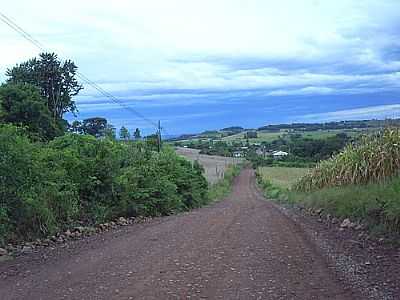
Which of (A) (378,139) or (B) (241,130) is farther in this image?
(B) (241,130)

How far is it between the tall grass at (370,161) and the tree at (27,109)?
867 inches

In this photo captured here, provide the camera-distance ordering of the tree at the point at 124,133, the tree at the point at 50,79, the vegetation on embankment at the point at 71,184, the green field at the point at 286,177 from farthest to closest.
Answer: the green field at the point at 286,177, the tree at the point at 50,79, the tree at the point at 124,133, the vegetation on embankment at the point at 71,184

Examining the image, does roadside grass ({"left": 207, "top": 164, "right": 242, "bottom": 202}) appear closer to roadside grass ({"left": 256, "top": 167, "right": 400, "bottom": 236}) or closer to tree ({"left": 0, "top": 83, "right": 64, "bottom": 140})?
tree ({"left": 0, "top": 83, "right": 64, "bottom": 140})

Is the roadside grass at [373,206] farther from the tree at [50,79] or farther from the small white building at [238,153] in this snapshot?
the small white building at [238,153]

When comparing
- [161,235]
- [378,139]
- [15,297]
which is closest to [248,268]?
[15,297]

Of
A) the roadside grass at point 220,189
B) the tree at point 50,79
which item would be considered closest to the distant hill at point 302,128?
the roadside grass at point 220,189

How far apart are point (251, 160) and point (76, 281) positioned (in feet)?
466

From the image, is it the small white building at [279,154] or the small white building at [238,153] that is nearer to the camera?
the small white building at [279,154]

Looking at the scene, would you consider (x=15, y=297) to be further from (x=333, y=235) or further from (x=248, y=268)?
(x=333, y=235)

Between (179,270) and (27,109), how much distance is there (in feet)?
106

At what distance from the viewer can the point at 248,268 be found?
9.45 metres

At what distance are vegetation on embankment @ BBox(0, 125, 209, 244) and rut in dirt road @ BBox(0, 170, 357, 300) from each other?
1.67 meters

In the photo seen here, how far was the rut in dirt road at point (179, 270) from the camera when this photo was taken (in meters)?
7.80

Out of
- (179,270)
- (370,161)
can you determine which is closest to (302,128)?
(370,161)
